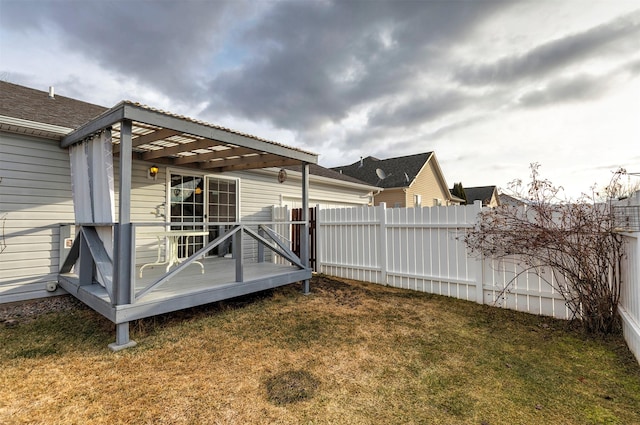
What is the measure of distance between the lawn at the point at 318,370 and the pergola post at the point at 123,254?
0.81 ft

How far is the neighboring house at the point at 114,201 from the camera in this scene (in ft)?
11.3

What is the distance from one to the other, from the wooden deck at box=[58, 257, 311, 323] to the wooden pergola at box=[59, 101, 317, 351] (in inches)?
0.4

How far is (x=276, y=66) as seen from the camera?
9633mm

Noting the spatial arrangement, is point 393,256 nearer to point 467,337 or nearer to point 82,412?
point 467,337

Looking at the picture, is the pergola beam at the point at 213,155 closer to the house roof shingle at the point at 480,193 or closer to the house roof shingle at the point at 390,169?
the house roof shingle at the point at 390,169

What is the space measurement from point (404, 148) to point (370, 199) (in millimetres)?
10268

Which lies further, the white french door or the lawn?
the white french door

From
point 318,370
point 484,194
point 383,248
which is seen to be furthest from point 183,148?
point 484,194

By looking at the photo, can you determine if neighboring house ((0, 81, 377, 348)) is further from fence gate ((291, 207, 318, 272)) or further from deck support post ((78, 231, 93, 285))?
fence gate ((291, 207, 318, 272))

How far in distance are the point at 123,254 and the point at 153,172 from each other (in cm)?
320

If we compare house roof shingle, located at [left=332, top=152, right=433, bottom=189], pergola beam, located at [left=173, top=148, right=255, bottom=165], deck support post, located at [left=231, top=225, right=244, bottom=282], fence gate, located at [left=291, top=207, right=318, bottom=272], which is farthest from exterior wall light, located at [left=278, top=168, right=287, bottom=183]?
house roof shingle, located at [left=332, top=152, right=433, bottom=189]

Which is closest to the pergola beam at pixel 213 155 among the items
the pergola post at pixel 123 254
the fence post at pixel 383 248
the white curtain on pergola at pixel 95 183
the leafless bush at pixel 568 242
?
the white curtain on pergola at pixel 95 183

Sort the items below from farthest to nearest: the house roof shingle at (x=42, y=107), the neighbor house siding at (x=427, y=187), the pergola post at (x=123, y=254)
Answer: the neighbor house siding at (x=427, y=187) < the house roof shingle at (x=42, y=107) < the pergola post at (x=123, y=254)

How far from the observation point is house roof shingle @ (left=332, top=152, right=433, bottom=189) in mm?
17422
